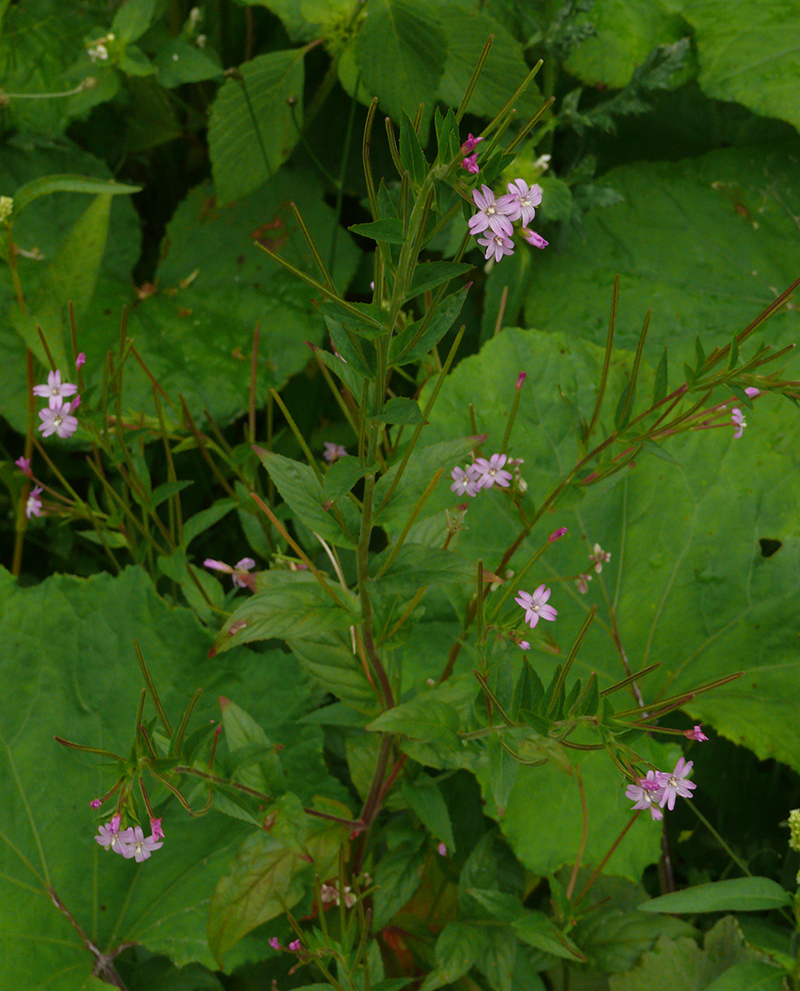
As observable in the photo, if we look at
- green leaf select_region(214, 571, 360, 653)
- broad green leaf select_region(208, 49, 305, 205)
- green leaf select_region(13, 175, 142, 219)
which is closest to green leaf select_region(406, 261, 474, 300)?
green leaf select_region(214, 571, 360, 653)

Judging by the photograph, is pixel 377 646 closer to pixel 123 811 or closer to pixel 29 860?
pixel 123 811

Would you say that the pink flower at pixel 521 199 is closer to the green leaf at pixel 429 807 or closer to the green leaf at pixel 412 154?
the green leaf at pixel 412 154

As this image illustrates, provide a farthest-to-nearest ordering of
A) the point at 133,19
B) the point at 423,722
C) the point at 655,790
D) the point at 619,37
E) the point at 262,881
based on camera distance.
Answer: the point at 619,37 → the point at 133,19 → the point at 262,881 → the point at 423,722 → the point at 655,790

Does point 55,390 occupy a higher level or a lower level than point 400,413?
lower

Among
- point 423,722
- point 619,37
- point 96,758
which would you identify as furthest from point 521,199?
point 619,37

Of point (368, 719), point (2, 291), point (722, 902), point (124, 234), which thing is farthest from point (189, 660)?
point (124, 234)

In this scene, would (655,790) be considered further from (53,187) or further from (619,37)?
(619,37)

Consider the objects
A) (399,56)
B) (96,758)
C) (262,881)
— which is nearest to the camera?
(262,881)

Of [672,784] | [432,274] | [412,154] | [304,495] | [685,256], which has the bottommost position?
[672,784]
